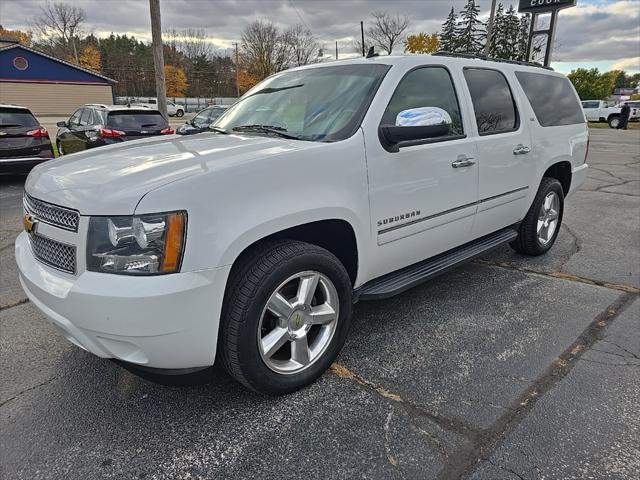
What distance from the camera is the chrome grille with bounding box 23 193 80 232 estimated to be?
214cm

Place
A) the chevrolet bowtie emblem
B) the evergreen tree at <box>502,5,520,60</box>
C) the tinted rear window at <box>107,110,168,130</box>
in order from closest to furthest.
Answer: the chevrolet bowtie emblem, the tinted rear window at <box>107,110,168,130</box>, the evergreen tree at <box>502,5,520,60</box>

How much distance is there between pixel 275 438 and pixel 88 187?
1.50m

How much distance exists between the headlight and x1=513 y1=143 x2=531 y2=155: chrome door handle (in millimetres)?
3122

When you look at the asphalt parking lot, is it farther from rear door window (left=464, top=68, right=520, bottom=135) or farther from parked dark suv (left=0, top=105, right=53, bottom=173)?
parked dark suv (left=0, top=105, right=53, bottom=173)

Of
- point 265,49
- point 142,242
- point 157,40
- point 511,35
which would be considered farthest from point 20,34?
point 142,242

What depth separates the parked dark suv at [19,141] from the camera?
9.05 meters

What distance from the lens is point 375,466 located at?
2.08 meters

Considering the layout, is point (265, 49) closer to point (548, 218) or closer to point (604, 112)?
point (604, 112)

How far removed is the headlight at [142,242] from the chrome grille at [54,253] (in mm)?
226

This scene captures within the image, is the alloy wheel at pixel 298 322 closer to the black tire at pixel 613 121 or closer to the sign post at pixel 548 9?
the sign post at pixel 548 9

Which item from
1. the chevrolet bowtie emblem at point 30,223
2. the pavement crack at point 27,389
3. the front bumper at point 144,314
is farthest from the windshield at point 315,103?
the pavement crack at point 27,389

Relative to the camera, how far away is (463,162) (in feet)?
11.1

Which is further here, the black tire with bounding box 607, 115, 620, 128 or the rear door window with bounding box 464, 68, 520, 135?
the black tire with bounding box 607, 115, 620, 128

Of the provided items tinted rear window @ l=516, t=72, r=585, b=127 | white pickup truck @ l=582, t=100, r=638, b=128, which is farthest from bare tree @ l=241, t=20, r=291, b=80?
tinted rear window @ l=516, t=72, r=585, b=127
